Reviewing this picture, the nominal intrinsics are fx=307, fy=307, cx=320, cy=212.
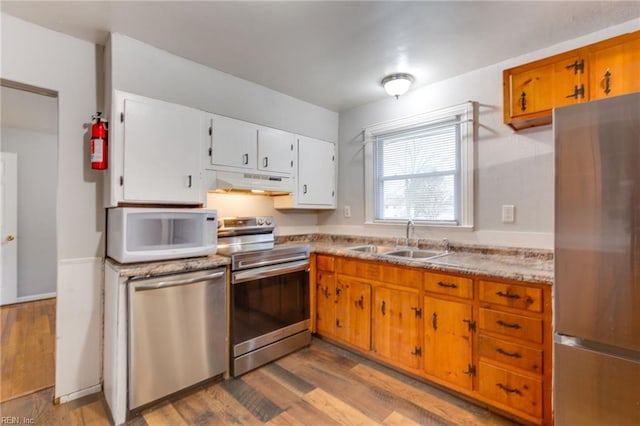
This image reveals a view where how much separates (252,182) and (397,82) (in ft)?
5.07

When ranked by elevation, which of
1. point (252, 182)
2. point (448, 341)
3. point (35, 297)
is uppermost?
point (252, 182)

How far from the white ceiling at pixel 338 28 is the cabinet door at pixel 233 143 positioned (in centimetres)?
49

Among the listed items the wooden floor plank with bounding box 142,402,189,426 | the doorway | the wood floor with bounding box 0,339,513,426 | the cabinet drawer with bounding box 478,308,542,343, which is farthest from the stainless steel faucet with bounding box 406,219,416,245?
the doorway

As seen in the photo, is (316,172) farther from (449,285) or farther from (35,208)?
(35,208)

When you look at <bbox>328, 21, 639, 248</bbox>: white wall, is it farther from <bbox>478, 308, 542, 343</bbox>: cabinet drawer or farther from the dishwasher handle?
the dishwasher handle

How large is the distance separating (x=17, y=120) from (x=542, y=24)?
210 inches

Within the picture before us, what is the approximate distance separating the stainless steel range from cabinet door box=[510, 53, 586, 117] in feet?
6.73

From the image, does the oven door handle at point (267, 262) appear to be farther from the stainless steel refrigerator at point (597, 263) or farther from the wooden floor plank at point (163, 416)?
the stainless steel refrigerator at point (597, 263)

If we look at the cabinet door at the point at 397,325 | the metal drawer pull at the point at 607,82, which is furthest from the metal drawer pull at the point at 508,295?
the metal drawer pull at the point at 607,82

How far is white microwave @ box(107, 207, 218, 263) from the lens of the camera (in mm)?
1946

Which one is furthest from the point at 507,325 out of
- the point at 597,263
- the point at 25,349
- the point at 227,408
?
the point at 25,349

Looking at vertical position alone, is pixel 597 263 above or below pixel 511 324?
above

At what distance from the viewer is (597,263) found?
4.53 ft

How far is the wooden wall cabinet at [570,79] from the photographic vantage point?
180 cm
